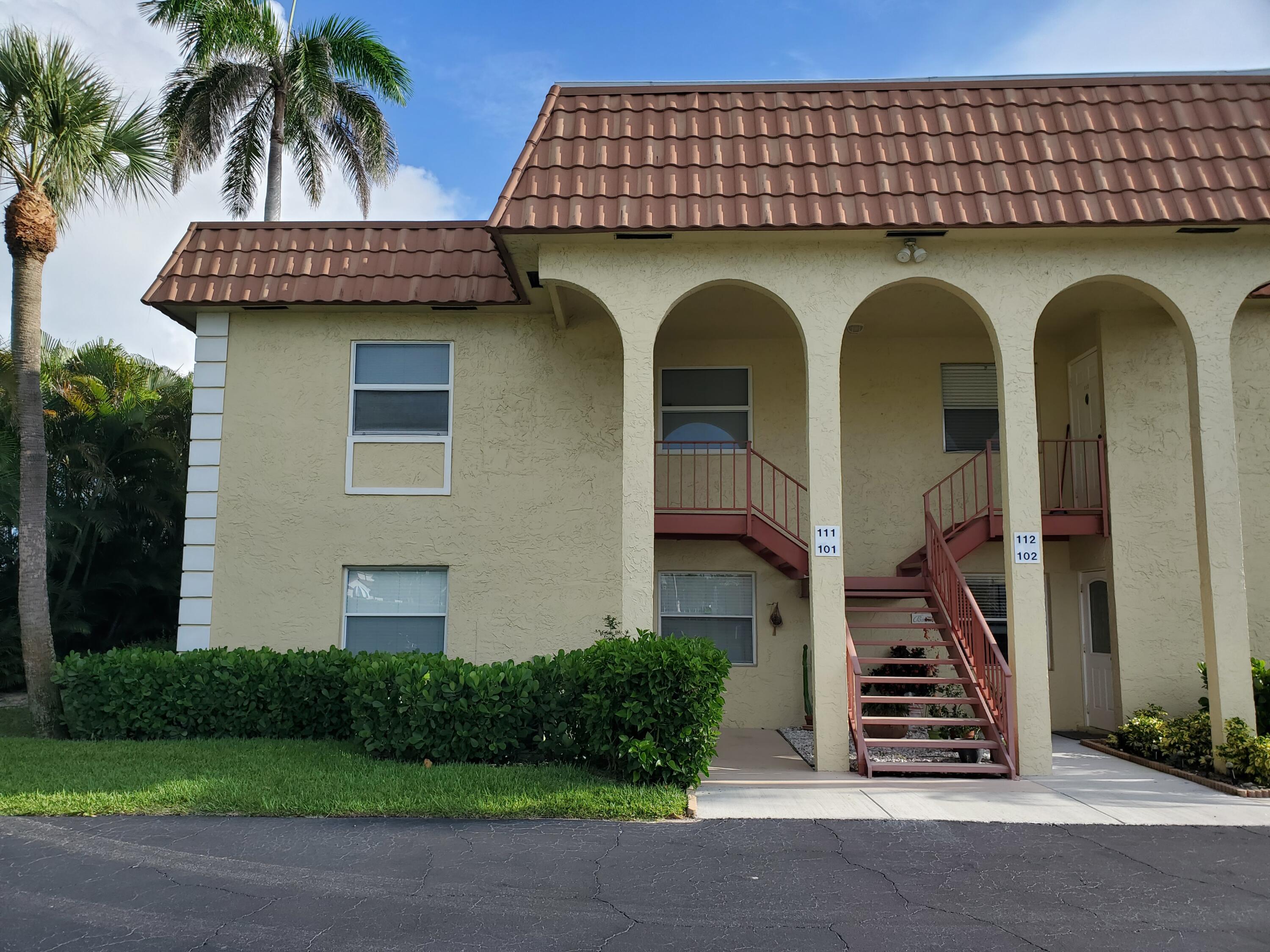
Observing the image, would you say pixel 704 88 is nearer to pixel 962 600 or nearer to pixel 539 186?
pixel 539 186

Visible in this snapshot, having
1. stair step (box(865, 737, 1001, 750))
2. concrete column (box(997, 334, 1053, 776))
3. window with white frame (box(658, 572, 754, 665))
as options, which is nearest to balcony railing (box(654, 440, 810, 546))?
window with white frame (box(658, 572, 754, 665))

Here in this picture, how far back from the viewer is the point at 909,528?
12.9m

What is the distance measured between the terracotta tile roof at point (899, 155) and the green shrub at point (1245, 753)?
15.8ft

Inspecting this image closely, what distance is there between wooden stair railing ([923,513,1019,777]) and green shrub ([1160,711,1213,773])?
1.77 meters

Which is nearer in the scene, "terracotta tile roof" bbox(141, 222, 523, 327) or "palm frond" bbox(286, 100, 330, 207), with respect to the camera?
"terracotta tile roof" bbox(141, 222, 523, 327)

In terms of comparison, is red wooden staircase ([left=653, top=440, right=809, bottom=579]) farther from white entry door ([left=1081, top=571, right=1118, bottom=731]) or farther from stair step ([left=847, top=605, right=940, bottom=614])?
white entry door ([left=1081, top=571, right=1118, bottom=731])

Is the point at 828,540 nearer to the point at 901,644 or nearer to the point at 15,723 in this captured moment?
the point at 901,644

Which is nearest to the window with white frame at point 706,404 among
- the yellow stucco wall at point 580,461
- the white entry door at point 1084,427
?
the yellow stucco wall at point 580,461

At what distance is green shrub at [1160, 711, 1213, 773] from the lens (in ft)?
31.3

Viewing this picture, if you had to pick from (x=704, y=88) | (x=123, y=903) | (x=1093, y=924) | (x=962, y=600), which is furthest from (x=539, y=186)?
(x=1093, y=924)

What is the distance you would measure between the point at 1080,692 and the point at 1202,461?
14.1 ft

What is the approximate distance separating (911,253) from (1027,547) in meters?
3.14

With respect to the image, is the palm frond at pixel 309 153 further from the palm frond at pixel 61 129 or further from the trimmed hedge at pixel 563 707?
the trimmed hedge at pixel 563 707

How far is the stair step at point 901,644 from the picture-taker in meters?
11.1
